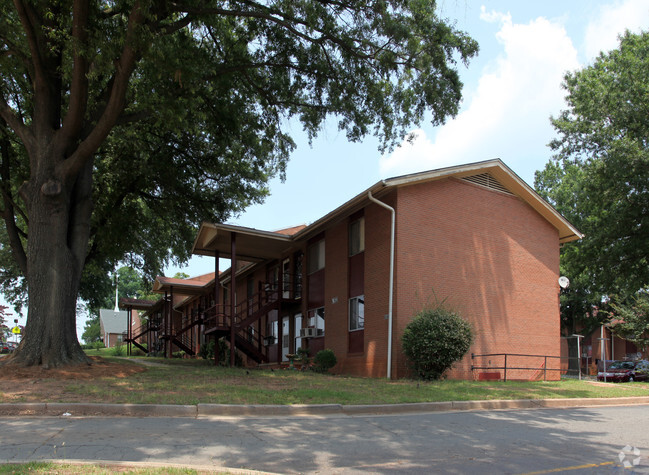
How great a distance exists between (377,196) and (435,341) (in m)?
5.44

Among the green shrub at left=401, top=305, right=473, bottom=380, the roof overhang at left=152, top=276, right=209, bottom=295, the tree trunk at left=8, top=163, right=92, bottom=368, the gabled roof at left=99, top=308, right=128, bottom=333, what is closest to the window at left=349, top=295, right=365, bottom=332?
the green shrub at left=401, top=305, right=473, bottom=380

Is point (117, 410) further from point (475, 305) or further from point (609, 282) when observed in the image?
point (609, 282)

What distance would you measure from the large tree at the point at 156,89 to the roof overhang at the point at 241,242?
278 cm

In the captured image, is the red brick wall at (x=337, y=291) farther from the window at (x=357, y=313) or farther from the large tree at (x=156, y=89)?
the large tree at (x=156, y=89)

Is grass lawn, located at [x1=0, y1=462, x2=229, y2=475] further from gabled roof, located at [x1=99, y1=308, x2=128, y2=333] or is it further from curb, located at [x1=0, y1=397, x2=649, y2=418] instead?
gabled roof, located at [x1=99, y1=308, x2=128, y2=333]

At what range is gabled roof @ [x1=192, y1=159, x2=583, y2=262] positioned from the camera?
18.0 m

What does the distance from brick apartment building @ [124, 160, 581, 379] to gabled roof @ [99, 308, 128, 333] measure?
214ft

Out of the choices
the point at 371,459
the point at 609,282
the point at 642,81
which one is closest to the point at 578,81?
the point at 642,81

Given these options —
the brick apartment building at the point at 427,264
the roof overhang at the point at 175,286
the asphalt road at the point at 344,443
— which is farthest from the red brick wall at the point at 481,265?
the roof overhang at the point at 175,286

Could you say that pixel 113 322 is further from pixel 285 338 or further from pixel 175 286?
pixel 285 338

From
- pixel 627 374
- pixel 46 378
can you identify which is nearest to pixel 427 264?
pixel 46 378

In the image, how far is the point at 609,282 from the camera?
28609 millimetres

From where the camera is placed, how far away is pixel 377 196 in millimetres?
18578

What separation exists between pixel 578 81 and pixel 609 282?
10633mm
